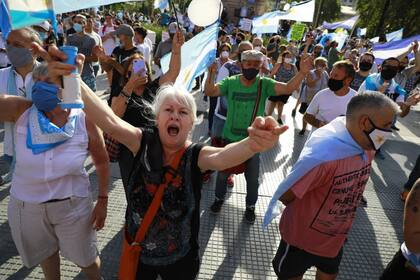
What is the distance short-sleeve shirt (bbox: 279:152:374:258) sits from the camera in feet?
6.85

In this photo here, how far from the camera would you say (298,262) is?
7.59 feet

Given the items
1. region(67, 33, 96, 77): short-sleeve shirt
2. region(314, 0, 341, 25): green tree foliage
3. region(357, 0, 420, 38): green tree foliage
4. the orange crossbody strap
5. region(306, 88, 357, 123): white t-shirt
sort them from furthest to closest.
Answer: region(314, 0, 341, 25): green tree foliage
region(357, 0, 420, 38): green tree foliage
region(67, 33, 96, 77): short-sleeve shirt
region(306, 88, 357, 123): white t-shirt
the orange crossbody strap

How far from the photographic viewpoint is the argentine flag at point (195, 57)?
2965 mm

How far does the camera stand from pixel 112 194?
13.7 ft

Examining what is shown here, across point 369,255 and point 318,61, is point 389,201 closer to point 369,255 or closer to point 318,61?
point 369,255

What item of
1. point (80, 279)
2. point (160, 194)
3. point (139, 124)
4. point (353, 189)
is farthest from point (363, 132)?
point (80, 279)

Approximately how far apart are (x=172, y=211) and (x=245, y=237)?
6.53ft

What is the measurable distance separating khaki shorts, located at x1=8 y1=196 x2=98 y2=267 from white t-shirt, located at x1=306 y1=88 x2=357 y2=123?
291 centimetres

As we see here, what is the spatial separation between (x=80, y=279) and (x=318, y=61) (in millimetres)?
5571

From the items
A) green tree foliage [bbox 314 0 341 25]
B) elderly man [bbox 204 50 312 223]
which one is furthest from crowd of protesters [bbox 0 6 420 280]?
green tree foliage [bbox 314 0 341 25]

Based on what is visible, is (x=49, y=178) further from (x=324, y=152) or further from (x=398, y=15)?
(x=398, y=15)

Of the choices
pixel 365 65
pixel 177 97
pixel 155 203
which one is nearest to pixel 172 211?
pixel 155 203

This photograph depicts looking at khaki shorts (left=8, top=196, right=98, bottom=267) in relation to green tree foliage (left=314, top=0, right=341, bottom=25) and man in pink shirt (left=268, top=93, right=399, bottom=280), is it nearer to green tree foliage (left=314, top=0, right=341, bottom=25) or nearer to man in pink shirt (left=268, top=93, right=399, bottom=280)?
man in pink shirt (left=268, top=93, right=399, bottom=280)

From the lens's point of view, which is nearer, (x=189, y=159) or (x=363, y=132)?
(x=189, y=159)
